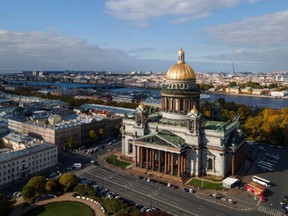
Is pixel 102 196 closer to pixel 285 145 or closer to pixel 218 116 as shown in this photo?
pixel 218 116

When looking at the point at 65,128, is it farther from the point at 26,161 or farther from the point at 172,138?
the point at 172,138

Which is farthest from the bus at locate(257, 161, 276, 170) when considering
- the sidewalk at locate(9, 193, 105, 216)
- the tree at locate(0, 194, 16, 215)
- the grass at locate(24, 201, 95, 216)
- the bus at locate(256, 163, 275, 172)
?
the tree at locate(0, 194, 16, 215)

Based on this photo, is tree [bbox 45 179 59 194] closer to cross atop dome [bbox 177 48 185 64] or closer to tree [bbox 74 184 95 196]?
tree [bbox 74 184 95 196]

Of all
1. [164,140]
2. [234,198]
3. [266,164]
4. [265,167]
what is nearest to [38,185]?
[164,140]

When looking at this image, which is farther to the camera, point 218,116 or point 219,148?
point 218,116

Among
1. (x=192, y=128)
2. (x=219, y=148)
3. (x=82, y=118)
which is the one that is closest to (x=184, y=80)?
(x=192, y=128)
